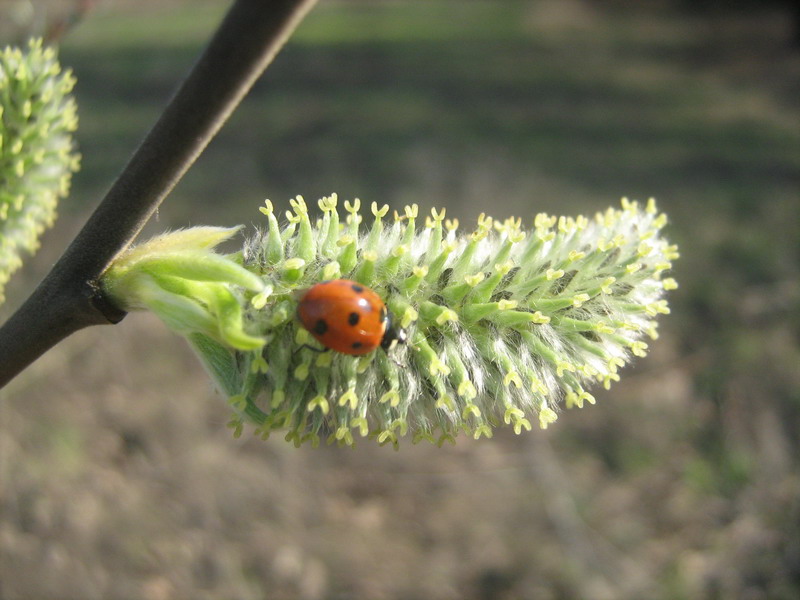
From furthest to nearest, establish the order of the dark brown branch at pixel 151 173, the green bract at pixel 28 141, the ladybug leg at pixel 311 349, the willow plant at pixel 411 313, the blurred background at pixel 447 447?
1. the blurred background at pixel 447 447
2. the green bract at pixel 28 141
3. the ladybug leg at pixel 311 349
4. the willow plant at pixel 411 313
5. the dark brown branch at pixel 151 173

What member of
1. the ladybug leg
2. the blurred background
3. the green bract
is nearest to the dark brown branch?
the ladybug leg

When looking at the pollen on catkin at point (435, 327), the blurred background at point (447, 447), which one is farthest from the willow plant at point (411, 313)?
the blurred background at point (447, 447)

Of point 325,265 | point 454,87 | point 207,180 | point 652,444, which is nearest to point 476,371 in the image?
point 325,265

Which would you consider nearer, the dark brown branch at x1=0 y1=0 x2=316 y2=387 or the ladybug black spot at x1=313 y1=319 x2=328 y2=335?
the dark brown branch at x1=0 y1=0 x2=316 y2=387

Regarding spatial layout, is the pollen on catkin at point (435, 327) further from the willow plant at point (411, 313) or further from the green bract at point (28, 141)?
the green bract at point (28, 141)

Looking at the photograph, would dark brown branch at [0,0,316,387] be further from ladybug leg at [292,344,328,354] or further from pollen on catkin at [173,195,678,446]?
ladybug leg at [292,344,328,354]

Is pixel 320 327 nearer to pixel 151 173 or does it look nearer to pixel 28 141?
pixel 151 173
